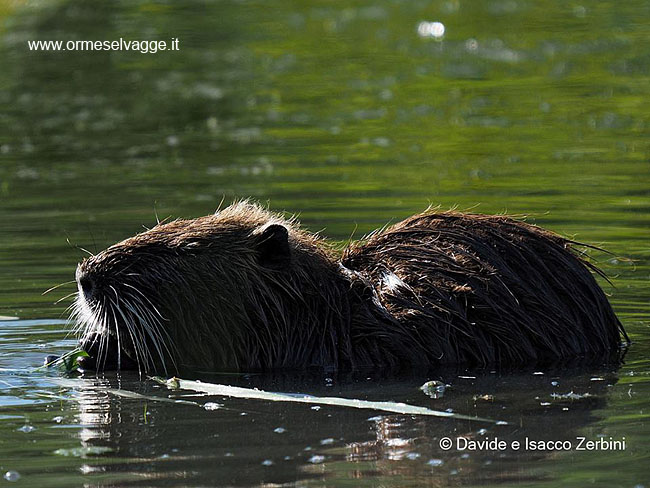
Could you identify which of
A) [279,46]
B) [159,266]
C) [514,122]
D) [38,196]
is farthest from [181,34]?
[159,266]

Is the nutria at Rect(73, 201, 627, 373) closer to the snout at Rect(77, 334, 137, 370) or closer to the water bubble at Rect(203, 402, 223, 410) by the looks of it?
the snout at Rect(77, 334, 137, 370)

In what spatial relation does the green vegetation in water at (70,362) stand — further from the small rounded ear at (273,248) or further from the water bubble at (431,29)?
the water bubble at (431,29)

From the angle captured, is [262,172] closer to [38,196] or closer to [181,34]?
[38,196]

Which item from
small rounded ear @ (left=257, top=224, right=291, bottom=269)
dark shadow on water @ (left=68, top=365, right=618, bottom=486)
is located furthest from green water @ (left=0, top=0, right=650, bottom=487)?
small rounded ear @ (left=257, top=224, right=291, bottom=269)

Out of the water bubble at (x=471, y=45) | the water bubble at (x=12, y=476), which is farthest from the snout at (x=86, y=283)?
the water bubble at (x=471, y=45)

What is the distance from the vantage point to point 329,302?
19.2 ft

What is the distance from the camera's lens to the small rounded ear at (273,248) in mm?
5801

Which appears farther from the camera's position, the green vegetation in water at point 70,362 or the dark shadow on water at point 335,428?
the green vegetation in water at point 70,362

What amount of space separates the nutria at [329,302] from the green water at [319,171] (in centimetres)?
21

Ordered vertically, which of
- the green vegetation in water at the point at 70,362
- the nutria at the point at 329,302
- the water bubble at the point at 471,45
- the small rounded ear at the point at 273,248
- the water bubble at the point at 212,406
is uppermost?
the water bubble at the point at 471,45

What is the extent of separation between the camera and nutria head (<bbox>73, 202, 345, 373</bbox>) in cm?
571

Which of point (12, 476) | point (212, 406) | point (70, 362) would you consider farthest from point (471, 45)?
point (12, 476)

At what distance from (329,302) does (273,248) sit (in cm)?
35

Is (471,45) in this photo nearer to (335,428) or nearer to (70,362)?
(70,362)
